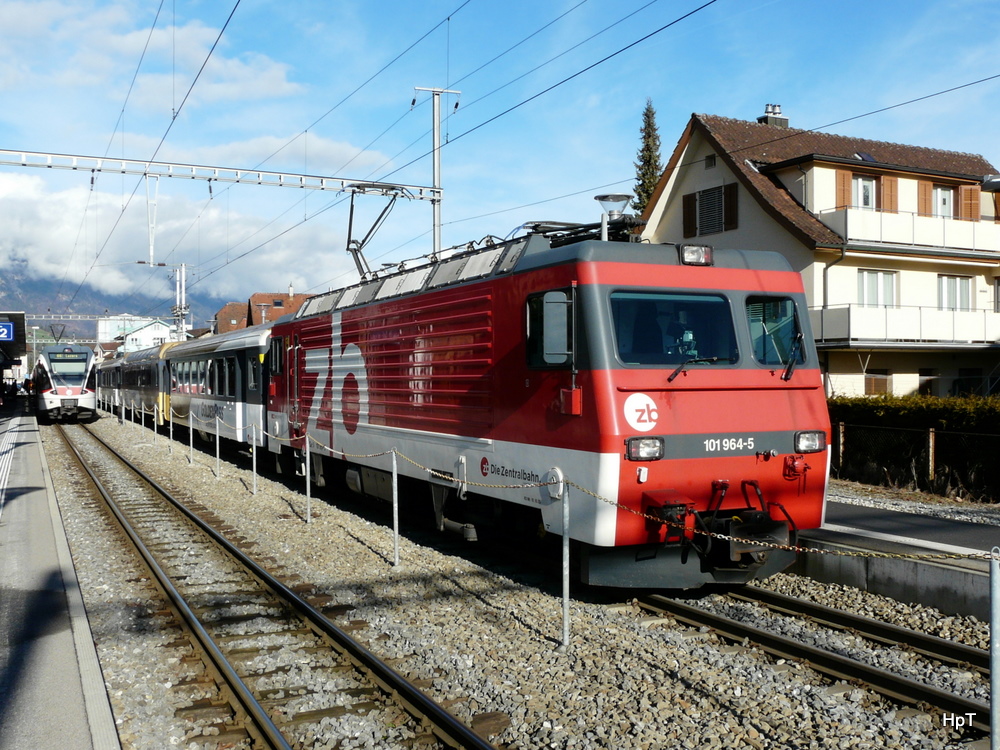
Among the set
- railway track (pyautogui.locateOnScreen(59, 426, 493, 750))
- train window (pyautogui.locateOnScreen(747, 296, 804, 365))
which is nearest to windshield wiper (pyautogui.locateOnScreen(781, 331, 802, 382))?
train window (pyautogui.locateOnScreen(747, 296, 804, 365))

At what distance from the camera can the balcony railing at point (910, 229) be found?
22.1 metres

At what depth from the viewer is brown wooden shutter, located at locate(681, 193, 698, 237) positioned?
26484 millimetres

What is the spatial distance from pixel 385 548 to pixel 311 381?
4468 millimetres

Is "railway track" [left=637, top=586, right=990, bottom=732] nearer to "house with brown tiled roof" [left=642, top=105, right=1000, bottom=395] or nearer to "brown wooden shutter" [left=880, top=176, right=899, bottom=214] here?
"house with brown tiled roof" [left=642, top=105, right=1000, bottom=395]

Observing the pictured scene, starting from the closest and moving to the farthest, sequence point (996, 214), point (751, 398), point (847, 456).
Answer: point (751, 398) < point (847, 456) < point (996, 214)

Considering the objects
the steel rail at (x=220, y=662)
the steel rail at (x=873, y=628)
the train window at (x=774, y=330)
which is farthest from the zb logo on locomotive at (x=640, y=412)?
the steel rail at (x=220, y=662)

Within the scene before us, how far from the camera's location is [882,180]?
938 inches

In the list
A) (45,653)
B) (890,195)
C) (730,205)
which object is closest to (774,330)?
(45,653)

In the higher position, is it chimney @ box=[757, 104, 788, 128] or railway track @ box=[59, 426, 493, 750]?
chimney @ box=[757, 104, 788, 128]

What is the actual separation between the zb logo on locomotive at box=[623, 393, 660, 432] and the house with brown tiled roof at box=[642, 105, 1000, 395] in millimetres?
15860

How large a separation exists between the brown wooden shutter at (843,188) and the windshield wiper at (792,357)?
17298mm

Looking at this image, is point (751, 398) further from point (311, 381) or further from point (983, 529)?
point (311, 381)

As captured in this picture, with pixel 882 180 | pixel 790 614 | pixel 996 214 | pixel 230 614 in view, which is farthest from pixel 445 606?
pixel 996 214

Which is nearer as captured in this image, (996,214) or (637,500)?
(637,500)
